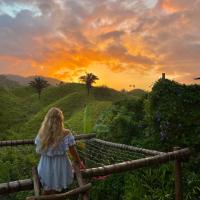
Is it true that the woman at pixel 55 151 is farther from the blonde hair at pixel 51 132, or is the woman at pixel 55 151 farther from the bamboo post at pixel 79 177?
the bamboo post at pixel 79 177

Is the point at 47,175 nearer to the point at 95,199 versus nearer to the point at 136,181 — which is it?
the point at 136,181

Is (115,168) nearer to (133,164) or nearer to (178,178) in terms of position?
(133,164)

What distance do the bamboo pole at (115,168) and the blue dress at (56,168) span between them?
0.90 ft

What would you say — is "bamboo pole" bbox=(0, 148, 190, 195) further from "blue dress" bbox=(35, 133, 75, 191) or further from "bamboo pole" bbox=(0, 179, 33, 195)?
"blue dress" bbox=(35, 133, 75, 191)

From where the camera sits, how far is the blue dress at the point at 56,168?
573 centimetres

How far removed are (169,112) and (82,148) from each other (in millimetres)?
3951

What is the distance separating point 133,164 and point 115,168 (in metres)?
0.39

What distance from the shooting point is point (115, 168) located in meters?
6.25

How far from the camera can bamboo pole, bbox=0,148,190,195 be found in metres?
5.19

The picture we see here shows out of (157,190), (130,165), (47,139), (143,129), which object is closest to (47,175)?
(47,139)

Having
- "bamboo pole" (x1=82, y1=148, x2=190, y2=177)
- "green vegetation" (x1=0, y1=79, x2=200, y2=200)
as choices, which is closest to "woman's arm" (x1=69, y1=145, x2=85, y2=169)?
"bamboo pole" (x1=82, y1=148, x2=190, y2=177)

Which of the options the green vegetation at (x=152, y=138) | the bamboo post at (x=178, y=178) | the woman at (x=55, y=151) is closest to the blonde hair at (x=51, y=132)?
the woman at (x=55, y=151)

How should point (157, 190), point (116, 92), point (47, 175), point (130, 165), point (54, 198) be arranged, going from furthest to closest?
point (116, 92) → point (157, 190) → point (130, 165) → point (47, 175) → point (54, 198)

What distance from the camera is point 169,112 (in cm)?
984
